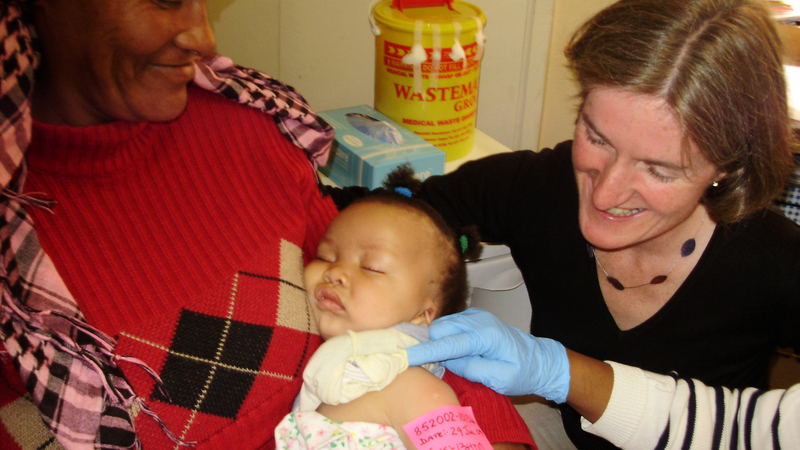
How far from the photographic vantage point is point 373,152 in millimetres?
1652

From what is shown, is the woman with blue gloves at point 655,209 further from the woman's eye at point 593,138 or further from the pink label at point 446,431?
A: the pink label at point 446,431

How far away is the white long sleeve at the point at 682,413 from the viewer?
1.18m

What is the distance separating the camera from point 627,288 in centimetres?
135

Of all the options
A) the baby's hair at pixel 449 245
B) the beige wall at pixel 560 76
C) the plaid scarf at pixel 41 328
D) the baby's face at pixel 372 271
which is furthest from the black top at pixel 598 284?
the beige wall at pixel 560 76

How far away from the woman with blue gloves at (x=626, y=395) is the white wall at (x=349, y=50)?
48.3 inches

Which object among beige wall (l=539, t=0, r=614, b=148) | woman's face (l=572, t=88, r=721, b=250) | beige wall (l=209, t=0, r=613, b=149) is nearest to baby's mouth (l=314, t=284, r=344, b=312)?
woman's face (l=572, t=88, r=721, b=250)

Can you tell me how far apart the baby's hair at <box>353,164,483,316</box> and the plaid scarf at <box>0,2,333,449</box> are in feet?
1.91

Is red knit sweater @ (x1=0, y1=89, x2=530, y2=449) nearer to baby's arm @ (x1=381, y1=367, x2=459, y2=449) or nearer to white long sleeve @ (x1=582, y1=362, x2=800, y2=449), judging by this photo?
baby's arm @ (x1=381, y1=367, x2=459, y2=449)

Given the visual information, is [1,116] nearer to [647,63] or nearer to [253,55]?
[647,63]

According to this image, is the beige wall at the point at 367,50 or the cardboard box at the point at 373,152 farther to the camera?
the beige wall at the point at 367,50

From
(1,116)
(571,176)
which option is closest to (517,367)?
(571,176)

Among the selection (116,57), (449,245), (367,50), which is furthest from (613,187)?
(367,50)

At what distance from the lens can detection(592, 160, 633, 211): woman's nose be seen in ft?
3.54

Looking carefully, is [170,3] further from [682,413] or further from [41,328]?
[682,413]
